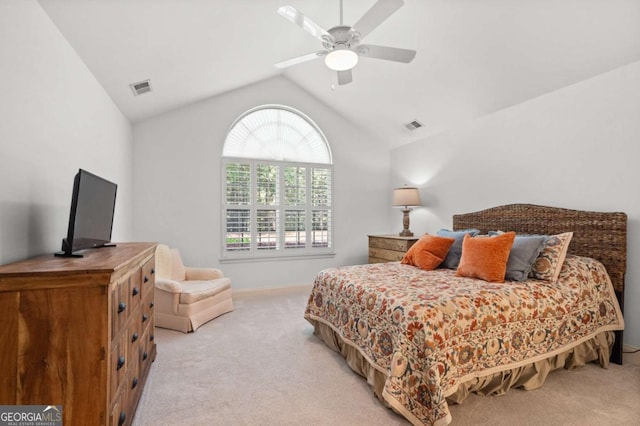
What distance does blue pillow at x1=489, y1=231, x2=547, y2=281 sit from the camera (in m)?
2.57

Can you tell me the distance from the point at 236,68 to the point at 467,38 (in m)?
2.58

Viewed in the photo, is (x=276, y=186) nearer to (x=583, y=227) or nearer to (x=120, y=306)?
(x=120, y=306)

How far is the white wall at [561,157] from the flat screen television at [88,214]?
3862mm

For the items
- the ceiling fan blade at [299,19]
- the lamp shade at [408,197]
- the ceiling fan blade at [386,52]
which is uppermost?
the ceiling fan blade at [299,19]

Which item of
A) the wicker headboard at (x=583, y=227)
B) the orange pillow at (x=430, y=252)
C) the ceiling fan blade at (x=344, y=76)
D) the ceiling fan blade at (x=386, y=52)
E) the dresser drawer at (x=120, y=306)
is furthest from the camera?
the orange pillow at (x=430, y=252)

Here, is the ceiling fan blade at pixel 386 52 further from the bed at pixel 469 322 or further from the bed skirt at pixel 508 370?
the bed skirt at pixel 508 370

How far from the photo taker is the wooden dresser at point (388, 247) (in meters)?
4.38

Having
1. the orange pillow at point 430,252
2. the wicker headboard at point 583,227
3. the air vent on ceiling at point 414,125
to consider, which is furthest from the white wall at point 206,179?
the wicker headboard at point 583,227

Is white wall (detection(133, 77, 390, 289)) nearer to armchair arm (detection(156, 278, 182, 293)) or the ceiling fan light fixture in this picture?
armchair arm (detection(156, 278, 182, 293))

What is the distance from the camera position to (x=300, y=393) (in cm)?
216

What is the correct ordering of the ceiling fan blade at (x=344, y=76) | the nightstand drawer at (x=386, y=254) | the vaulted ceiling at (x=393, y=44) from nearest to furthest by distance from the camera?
the vaulted ceiling at (x=393, y=44) → the ceiling fan blade at (x=344, y=76) → the nightstand drawer at (x=386, y=254)

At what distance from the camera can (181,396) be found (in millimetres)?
2131

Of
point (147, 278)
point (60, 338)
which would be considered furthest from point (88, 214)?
point (60, 338)

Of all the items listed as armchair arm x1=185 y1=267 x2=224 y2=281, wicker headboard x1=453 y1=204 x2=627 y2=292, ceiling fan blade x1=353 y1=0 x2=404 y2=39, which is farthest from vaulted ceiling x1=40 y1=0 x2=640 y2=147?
armchair arm x1=185 y1=267 x2=224 y2=281
